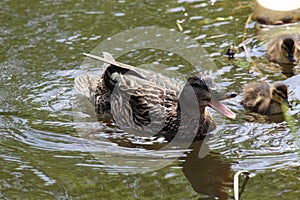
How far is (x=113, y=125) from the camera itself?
500 cm

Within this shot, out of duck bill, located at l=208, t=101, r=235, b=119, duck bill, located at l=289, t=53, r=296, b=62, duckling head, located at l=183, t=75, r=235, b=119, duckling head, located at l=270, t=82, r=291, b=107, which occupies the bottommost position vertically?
duck bill, located at l=289, t=53, r=296, b=62

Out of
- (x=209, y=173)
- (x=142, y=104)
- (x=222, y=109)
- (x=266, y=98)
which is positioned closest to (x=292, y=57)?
(x=266, y=98)

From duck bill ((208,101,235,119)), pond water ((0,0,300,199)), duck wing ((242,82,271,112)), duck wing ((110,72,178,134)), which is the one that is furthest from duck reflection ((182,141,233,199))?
duck wing ((242,82,271,112))

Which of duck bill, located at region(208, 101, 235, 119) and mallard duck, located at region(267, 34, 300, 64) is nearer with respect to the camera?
duck bill, located at region(208, 101, 235, 119)

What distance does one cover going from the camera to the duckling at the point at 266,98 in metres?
4.88

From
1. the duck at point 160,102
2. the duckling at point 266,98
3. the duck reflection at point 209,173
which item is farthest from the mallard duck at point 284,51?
the duck reflection at point 209,173

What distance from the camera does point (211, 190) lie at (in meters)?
3.86

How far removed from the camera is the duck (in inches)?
181

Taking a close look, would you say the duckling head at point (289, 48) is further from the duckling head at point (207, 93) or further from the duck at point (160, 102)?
the duckling head at point (207, 93)

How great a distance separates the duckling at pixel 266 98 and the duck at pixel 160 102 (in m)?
0.37

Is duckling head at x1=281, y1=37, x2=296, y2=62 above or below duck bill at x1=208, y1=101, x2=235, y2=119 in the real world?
below

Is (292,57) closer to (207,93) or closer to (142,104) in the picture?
(207,93)

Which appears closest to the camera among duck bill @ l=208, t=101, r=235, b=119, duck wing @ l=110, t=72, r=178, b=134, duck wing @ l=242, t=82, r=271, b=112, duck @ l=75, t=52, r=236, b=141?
duck bill @ l=208, t=101, r=235, b=119

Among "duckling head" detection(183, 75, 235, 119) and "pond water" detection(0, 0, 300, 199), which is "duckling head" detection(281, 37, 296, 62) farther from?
"duckling head" detection(183, 75, 235, 119)
